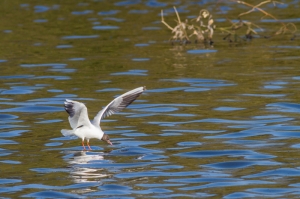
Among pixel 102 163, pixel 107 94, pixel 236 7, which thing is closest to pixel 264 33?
pixel 236 7

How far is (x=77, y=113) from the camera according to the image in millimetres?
11461

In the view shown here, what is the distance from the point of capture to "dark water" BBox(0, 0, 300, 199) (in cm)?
970

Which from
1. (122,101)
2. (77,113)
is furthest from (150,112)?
(77,113)

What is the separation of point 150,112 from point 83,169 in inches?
152

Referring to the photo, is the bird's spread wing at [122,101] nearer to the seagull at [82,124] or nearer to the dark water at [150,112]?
the seagull at [82,124]

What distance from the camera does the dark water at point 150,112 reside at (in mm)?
9705

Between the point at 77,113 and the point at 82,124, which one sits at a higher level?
the point at 77,113

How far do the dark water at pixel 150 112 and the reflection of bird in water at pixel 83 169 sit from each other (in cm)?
1

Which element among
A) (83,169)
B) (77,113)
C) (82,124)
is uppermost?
(77,113)

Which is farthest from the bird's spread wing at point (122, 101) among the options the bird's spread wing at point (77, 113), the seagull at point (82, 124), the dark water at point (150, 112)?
the dark water at point (150, 112)

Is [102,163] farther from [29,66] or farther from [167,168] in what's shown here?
[29,66]

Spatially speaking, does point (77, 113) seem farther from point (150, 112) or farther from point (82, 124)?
→ point (150, 112)

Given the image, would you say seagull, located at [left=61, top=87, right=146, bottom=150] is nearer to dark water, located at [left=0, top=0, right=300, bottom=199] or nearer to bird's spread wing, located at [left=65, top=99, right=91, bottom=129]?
bird's spread wing, located at [left=65, top=99, right=91, bottom=129]

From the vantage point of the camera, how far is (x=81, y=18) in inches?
1082
